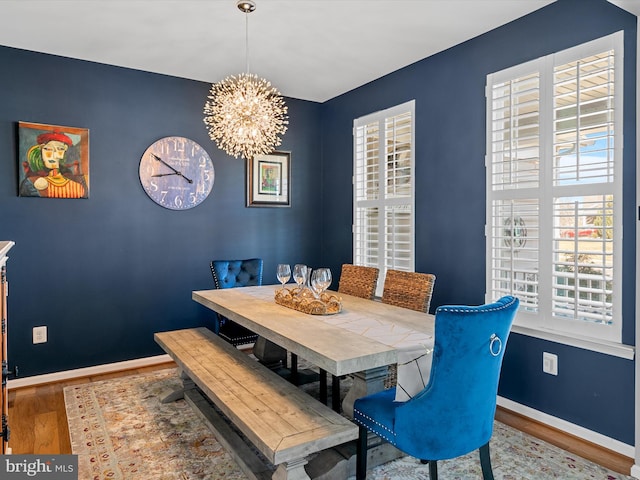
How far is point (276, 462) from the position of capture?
5.50ft

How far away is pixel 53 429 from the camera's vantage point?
2.76m

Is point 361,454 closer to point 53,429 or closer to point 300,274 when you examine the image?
point 300,274

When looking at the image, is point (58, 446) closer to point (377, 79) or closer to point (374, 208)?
point (374, 208)

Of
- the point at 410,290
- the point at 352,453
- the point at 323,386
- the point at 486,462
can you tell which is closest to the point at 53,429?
the point at 323,386

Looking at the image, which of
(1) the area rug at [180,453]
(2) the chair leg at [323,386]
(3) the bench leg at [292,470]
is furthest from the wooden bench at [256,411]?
(2) the chair leg at [323,386]

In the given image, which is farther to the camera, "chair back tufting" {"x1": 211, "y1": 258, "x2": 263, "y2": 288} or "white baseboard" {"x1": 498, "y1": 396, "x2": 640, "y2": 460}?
"chair back tufting" {"x1": 211, "y1": 258, "x2": 263, "y2": 288}

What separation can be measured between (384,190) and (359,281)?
1239 mm

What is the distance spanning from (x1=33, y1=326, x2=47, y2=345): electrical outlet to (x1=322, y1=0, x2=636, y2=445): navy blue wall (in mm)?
3278

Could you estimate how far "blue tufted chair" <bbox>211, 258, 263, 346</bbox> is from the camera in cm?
353

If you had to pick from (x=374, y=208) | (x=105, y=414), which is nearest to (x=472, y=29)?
(x=374, y=208)

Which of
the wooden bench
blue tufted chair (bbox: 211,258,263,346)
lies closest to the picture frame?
blue tufted chair (bbox: 211,258,263,346)

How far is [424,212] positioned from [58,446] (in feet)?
10.2

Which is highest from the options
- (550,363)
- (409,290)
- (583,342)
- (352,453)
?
(409,290)

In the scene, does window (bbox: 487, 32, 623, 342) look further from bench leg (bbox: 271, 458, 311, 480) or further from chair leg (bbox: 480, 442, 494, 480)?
bench leg (bbox: 271, 458, 311, 480)
